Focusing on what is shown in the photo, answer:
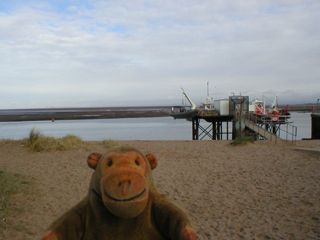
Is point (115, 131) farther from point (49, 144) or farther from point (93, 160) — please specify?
point (93, 160)

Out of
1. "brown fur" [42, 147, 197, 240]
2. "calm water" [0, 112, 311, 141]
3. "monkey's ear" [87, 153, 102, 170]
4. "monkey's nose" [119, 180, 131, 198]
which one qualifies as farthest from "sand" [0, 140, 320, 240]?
"calm water" [0, 112, 311, 141]

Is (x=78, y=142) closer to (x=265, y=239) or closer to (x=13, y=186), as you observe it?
(x=13, y=186)

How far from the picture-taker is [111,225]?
205 centimetres

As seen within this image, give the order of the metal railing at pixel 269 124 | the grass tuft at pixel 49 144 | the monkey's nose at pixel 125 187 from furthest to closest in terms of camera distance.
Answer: the metal railing at pixel 269 124
the grass tuft at pixel 49 144
the monkey's nose at pixel 125 187

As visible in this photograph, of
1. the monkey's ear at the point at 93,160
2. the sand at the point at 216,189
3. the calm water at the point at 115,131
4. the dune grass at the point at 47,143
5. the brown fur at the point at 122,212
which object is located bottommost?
the calm water at the point at 115,131

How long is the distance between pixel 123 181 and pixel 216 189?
5.15m

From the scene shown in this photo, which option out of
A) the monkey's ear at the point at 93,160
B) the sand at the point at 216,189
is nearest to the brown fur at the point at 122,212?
the monkey's ear at the point at 93,160

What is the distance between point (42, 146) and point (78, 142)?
1662 millimetres

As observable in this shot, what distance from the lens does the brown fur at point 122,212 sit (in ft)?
6.06

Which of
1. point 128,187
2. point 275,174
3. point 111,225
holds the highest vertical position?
point 128,187

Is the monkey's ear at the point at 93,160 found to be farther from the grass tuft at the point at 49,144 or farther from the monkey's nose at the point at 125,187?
the grass tuft at the point at 49,144

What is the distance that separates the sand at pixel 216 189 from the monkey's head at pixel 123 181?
2236 mm

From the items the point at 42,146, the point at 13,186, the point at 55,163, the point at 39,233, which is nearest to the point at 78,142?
the point at 42,146

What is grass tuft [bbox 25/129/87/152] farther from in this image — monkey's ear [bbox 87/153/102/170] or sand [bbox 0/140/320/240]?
monkey's ear [bbox 87/153/102/170]
